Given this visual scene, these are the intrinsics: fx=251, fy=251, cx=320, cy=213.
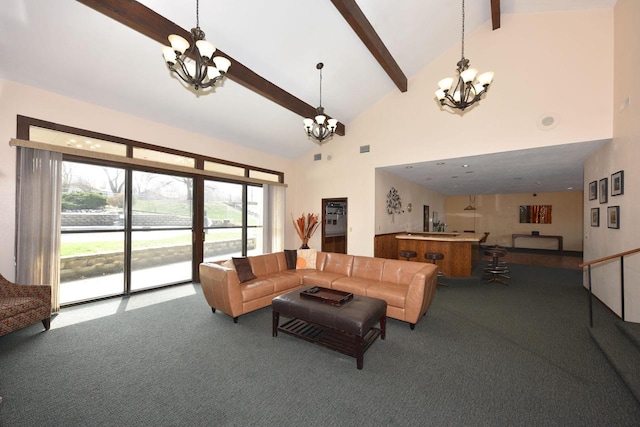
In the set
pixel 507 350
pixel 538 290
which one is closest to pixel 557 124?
pixel 538 290

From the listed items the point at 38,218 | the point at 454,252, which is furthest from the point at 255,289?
the point at 454,252

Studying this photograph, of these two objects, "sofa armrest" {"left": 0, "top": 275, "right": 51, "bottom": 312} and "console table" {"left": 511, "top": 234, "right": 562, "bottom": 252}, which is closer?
"sofa armrest" {"left": 0, "top": 275, "right": 51, "bottom": 312}

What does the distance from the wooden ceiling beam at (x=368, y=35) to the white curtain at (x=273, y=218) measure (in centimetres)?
397

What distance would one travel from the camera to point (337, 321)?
2643 millimetres

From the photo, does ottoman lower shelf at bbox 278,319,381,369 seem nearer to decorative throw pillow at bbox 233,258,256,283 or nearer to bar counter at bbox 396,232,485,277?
decorative throw pillow at bbox 233,258,256,283

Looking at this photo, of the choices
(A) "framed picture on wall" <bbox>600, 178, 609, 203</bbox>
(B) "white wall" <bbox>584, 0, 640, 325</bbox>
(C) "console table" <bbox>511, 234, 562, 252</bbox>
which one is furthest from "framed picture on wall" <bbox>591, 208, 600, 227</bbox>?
(C) "console table" <bbox>511, 234, 562, 252</bbox>

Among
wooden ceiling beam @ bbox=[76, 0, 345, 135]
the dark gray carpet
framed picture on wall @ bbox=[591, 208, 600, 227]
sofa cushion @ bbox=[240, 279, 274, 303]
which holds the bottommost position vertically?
the dark gray carpet

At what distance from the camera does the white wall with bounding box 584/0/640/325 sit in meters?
3.23

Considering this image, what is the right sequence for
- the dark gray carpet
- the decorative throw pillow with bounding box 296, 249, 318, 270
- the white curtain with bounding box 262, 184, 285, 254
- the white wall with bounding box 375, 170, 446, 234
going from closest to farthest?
1. the dark gray carpet
2. the decorative throw pillow with bounding box 296, 249, 318, 270
3. the white wall with bounding box 375, 170, 446, 234
4. the white curtain with bounding box 262, 184, 285, 254

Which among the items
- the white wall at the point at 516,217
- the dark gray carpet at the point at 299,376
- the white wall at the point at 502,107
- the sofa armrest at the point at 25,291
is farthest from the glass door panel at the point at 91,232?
the white wall at the point at 516,217

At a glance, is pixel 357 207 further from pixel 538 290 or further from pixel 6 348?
pixel 6 348

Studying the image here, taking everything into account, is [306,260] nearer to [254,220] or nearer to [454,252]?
[254,220]

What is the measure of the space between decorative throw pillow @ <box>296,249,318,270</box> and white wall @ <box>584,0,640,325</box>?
14.0ft

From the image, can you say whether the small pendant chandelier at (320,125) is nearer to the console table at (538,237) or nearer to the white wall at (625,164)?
the white wall at (625,164)
